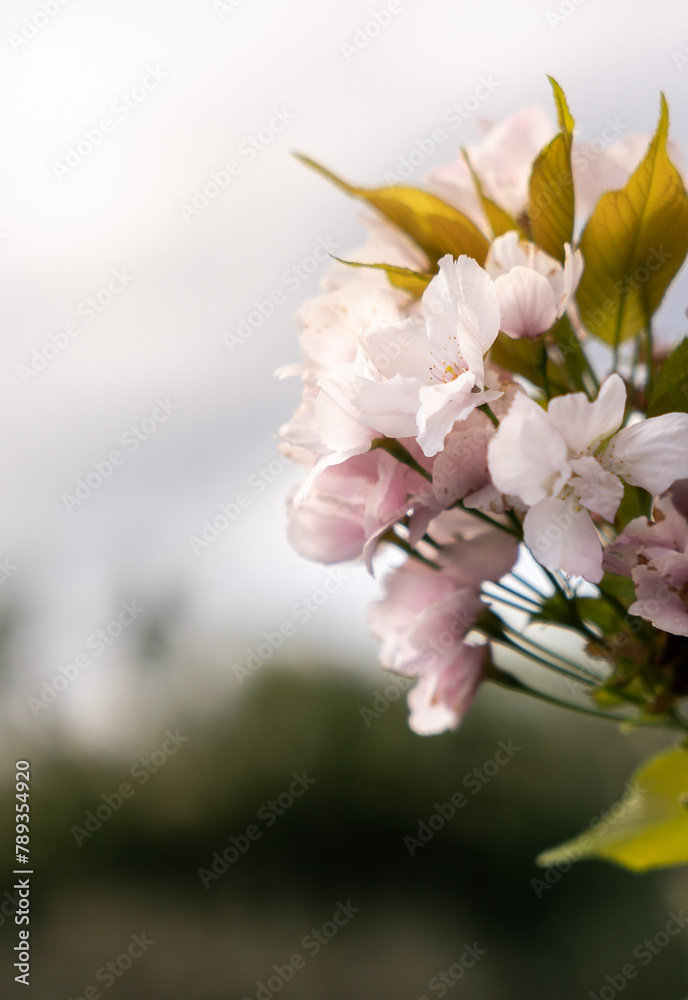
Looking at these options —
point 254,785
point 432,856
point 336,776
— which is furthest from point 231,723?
point 432,856

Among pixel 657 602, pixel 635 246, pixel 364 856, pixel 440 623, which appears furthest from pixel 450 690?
pixel 364 856

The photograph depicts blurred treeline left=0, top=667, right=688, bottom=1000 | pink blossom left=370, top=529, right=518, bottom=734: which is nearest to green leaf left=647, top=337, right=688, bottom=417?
pink blossom left=370, top=529, right=518, bottom=734

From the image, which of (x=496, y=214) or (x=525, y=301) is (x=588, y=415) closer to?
(x=525, y=301)

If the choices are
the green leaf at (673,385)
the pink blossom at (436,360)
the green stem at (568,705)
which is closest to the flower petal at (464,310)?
the pink blossom at (436,360)

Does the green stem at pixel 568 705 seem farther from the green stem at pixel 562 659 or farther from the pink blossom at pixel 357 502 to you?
Result: the pink blossom at pixel 357 502

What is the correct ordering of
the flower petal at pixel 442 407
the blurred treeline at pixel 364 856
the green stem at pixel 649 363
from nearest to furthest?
1. the flower petal at pixel 442 407
2. the green stem at pixel 649 363
3. the blurred treeline at pixel 364 856

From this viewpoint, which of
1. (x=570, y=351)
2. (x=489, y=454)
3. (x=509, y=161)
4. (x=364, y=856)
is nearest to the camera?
(x=489, y=454)

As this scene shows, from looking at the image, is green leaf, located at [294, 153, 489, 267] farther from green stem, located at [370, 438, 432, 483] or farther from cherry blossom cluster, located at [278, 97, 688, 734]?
green stem, located at [370, 438, 432, 483]
